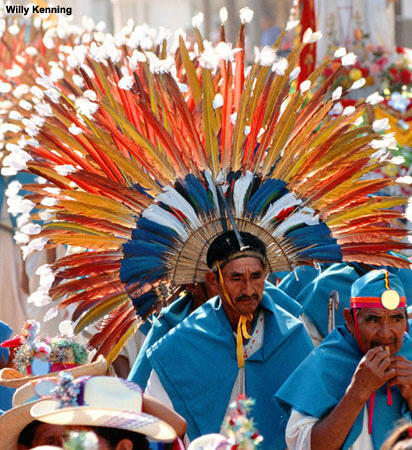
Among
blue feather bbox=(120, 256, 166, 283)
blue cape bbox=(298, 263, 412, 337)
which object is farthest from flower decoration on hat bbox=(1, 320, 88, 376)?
blue cape bbox=(298, 263, 412, 337)

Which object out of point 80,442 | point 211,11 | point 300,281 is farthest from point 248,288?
point 211,11

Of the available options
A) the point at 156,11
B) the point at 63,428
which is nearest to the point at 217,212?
the point at 63,428

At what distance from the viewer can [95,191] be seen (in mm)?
5020

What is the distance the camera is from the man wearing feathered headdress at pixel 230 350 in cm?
477

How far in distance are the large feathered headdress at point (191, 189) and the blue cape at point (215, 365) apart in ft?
0.90

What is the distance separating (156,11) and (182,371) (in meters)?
19.2

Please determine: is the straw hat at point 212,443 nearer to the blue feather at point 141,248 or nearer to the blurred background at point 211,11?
the blue feather at point 141,248

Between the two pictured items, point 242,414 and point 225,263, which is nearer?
point 242,414

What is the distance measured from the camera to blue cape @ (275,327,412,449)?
421 centimetres

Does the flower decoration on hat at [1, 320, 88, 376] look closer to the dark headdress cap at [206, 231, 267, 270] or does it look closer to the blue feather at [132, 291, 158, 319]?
the blue feather at [132, 291, 158, 319]

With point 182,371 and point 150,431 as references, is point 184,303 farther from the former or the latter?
point 150,431

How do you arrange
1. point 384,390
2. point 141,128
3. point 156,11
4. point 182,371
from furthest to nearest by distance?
point 156,11
point 141,128
point 182,371
point 384,390

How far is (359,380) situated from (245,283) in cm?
81

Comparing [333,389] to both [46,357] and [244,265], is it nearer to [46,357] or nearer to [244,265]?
[244,265]
